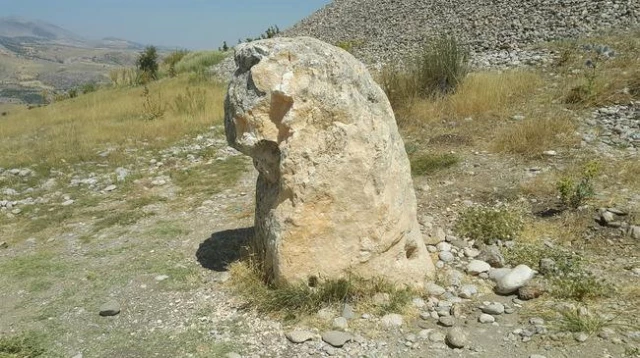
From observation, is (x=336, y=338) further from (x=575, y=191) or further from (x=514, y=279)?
(x=575, y=191)

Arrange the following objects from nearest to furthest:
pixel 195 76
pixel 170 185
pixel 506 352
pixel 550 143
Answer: pixel 506 352 → pixel 550 143 → pixel 170 185 → pixel 195 76

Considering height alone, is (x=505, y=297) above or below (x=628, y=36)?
below

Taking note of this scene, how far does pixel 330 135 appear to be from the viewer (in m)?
4.25

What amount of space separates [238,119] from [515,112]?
6.36 m

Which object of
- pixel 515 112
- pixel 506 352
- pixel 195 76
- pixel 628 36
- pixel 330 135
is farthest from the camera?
pixel 195 76

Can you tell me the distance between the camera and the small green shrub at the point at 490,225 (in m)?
5.32

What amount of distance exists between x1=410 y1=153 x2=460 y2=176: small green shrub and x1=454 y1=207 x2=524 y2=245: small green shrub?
179 cm

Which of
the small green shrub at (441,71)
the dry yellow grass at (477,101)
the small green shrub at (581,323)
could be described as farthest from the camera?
the small green shrub at (441,71)

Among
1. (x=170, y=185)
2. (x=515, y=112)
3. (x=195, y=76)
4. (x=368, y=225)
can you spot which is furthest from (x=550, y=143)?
(x=195, y=76)

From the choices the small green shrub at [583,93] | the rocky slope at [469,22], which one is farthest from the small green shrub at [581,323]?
the rocky slope at [469,22]

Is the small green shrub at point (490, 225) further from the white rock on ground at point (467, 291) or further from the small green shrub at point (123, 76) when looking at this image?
the small green shrub at point (123, 76)

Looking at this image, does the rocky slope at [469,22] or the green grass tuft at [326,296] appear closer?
the green grass tuft at [326,296]

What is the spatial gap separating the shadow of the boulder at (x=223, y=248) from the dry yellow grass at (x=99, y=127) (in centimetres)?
503

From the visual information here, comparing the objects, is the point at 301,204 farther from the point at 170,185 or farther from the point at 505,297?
the point at 170,185
